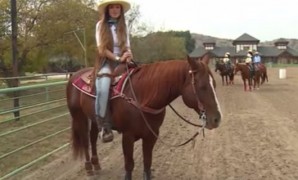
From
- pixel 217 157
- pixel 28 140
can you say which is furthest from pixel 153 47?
pixel 217 157

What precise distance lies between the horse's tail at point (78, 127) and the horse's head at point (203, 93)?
2275 millimetres

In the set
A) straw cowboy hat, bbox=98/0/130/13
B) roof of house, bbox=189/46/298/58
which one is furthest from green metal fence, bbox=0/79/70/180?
roof of house, bbox=189/46/298/58

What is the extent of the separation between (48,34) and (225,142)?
720 inches

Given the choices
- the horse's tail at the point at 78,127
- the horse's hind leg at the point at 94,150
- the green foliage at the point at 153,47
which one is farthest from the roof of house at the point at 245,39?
the horse's tail at the point at 78,127

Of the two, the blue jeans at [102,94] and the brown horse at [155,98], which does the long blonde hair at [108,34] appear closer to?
the blue jeans at [102,94]

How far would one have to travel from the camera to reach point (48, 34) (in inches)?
977

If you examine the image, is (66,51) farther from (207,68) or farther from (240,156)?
(207,68)

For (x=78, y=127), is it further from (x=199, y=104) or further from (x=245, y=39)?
(x=245, y=39)

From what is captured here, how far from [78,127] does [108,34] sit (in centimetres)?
177

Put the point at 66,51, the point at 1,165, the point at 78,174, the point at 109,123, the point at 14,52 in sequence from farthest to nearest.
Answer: the point at 66,51 < the point at 14,52 < the point at 1,165 < the point at 78,174 < the point at 109,123

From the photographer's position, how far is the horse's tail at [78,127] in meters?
6.37

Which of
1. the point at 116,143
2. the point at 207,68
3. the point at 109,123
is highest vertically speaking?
the point at 207,68

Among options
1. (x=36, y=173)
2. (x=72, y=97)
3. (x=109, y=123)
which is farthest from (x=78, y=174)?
(x=109, y=123)

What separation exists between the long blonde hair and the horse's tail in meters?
1.29
